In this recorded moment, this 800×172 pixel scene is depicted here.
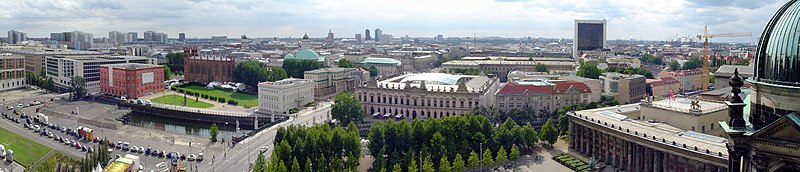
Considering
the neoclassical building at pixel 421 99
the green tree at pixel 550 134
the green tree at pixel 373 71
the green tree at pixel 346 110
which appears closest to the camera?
the green tree at pixel 550 134

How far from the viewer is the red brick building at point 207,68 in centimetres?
16375

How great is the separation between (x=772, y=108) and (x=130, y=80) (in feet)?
440

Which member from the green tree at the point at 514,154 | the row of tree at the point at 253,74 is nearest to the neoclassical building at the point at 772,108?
the green tree at the point at 514,154

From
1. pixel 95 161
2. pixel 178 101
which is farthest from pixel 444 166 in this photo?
pixel 178 101

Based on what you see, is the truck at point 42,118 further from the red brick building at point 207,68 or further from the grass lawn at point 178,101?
the red brick building at point 207,68

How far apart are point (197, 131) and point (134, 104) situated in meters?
28.2

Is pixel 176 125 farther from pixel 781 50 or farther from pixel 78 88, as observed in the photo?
pixel 781 50

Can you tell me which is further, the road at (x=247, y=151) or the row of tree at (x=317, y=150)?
the road at (x=247, y=151)

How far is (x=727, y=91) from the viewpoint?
9850 cm

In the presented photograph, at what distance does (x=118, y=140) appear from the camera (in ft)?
284

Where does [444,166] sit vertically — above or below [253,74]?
below

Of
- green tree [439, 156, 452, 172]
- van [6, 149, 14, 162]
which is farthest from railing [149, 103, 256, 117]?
green tree [439, 156, 452, 172]

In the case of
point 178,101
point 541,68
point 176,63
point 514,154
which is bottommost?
point 514,154

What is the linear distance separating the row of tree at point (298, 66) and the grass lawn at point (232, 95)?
24.3m
